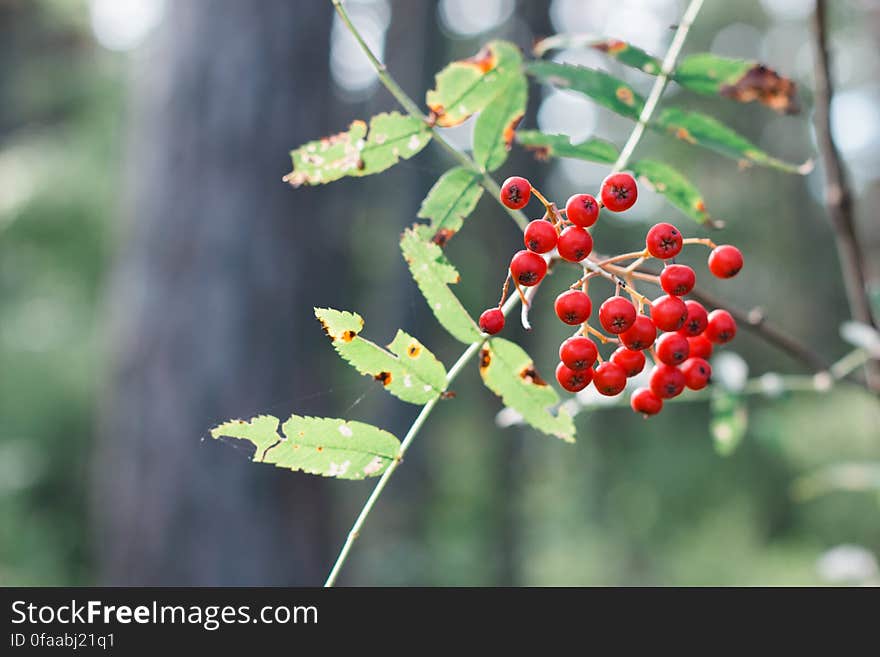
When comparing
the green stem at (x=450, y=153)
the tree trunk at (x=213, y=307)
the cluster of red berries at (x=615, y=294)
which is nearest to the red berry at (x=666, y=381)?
the cluster of red berries at (x=615, y=294)

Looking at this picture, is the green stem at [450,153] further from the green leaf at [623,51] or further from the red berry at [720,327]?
the red berry at [720,327]

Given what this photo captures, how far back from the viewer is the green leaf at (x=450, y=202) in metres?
0.93

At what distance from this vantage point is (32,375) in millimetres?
6938

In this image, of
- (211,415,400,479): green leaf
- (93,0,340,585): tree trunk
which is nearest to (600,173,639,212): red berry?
(211,415,400,479): green leaf

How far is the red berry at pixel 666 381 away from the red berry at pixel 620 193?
0.21 meters

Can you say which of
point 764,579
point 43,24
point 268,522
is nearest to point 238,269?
point 268,522

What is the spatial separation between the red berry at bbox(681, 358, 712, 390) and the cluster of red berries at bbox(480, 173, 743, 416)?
46 mm

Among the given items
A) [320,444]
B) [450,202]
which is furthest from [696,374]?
[320,444]

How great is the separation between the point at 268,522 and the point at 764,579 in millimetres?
6605

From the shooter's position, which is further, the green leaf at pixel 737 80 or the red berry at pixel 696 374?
the green leaf at pixel 737 80

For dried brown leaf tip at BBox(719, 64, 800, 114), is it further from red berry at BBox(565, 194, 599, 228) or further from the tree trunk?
the tree trunk

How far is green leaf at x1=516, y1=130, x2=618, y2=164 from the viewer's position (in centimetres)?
100

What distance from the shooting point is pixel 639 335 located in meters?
0.81

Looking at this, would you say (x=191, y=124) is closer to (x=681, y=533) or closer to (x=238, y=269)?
(x=238, y=269)
